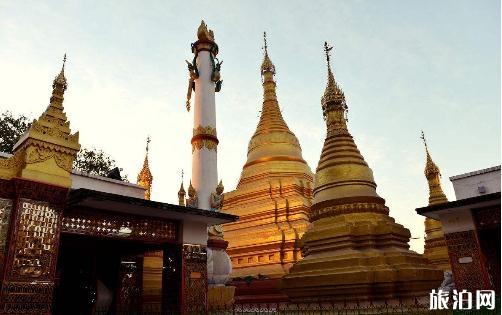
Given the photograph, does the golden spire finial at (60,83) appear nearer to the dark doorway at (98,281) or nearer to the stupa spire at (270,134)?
the dark doorway at (98,281)

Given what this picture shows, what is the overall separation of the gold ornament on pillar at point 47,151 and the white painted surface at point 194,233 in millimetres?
3699

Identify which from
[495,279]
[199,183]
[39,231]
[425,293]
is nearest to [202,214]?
[39,231]

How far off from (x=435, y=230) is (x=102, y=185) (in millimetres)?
22501

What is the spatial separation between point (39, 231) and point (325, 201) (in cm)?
1082

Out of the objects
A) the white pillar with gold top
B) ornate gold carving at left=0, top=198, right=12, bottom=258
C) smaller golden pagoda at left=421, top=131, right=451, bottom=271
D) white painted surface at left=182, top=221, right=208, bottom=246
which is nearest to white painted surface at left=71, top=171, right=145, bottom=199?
white painted surface at left=182, top=221, right=208, bottom=246

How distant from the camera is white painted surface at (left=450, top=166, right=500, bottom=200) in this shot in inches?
575

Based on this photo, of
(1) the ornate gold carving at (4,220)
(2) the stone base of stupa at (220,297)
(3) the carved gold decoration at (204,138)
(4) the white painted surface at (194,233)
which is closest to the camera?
(1) the ornate gold carving at (4,220)

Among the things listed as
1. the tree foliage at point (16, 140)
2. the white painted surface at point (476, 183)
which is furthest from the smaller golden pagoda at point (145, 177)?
the white painted surface at point (476, 183)

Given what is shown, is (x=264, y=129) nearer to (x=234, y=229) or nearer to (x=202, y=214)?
(x=234, y=229)

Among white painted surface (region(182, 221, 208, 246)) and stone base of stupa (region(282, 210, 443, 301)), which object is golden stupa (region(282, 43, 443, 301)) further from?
white painted surface (region(182, 221, 208, 246))

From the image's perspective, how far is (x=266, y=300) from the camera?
21.7 meters

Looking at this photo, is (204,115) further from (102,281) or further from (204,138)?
(102,281)

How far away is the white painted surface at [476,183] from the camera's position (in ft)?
47.9

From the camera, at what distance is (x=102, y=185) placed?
12.3 metres
